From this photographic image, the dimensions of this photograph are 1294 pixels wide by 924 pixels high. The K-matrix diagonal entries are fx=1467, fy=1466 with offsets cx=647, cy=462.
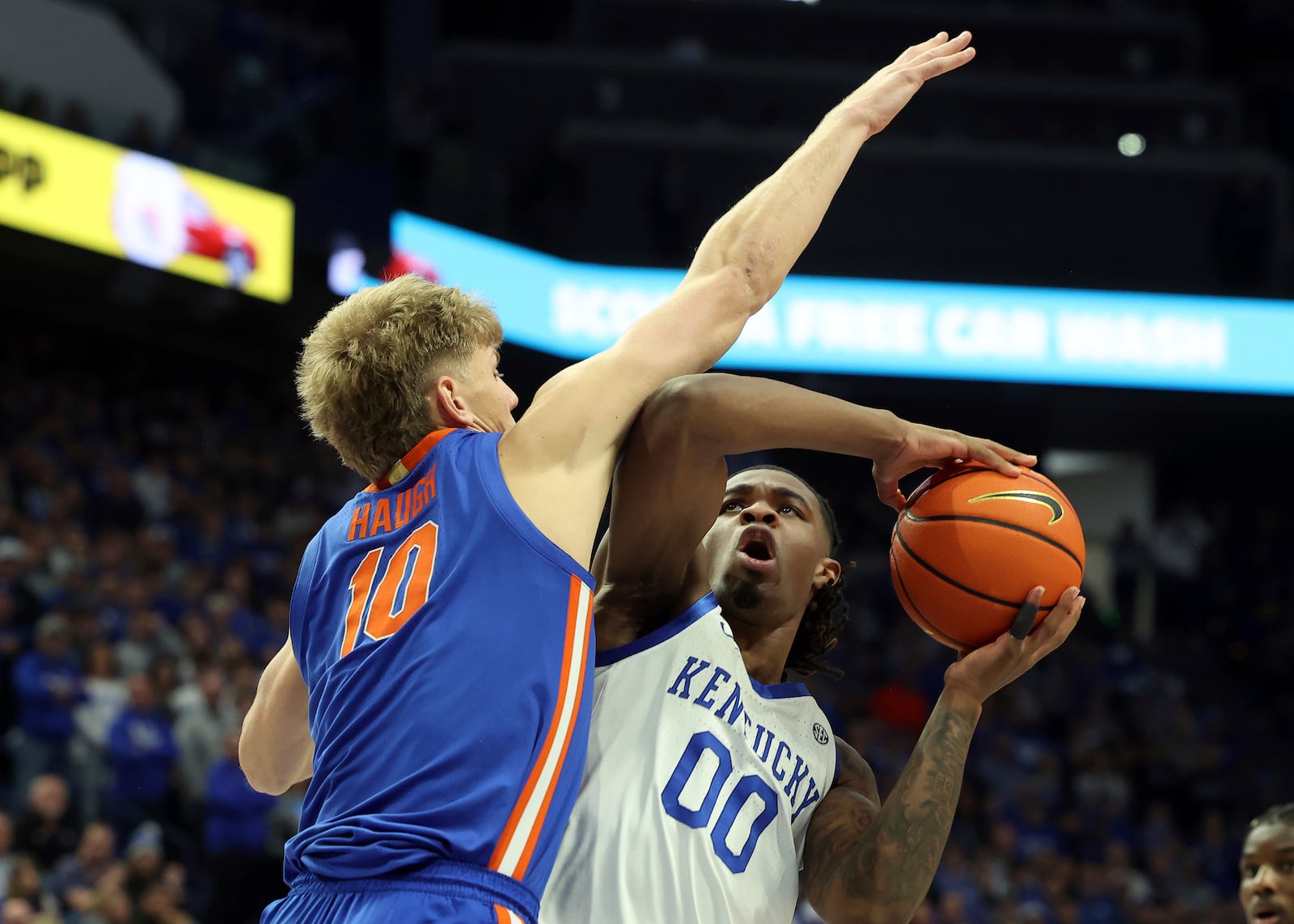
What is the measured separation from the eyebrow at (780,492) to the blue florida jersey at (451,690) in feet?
3.09

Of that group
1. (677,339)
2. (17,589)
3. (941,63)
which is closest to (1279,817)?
(941,63)

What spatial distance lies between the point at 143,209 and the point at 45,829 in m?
6.61

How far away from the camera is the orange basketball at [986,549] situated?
114 inches

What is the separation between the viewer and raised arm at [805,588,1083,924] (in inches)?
108

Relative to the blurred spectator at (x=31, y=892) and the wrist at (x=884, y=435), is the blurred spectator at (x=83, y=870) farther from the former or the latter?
the wrist at (x=884, y=435)

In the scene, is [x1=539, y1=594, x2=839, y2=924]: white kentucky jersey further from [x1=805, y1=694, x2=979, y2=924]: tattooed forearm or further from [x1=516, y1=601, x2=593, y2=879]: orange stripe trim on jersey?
[x1=516, y1=601, x2=593, y2=879]: orange stripe trim on jersey

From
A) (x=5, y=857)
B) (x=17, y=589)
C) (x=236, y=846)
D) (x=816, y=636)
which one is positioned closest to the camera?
(x=816, y=636)

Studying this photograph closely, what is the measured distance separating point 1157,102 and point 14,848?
1742 centimetres

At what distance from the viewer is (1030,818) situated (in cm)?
1286

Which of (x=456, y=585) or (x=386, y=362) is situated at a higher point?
(x=386, y=362)

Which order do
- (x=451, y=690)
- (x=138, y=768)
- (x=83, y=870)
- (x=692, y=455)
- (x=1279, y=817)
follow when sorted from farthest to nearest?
1. (x=138, y=768)
2. (x=83, y=870)
3. (x=1279, y=817)
4. (x=692, y=455)
5. (x=451, y=690)

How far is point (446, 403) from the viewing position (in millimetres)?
2539

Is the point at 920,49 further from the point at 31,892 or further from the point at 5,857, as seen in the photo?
the point at 5,857

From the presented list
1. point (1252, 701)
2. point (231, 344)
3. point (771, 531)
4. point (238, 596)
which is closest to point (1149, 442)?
point (1252, 701)
